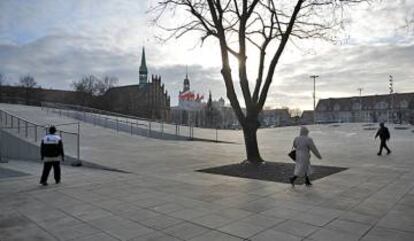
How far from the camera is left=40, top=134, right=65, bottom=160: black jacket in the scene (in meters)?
9.80

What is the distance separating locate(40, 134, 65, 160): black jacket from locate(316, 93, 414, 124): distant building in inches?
3742

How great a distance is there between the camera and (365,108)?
110m

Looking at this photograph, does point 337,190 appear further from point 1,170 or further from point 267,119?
point 267,119

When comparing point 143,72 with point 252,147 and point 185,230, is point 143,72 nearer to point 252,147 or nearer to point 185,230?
point 252,147

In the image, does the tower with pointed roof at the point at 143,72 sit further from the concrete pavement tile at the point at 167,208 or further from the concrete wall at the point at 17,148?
the concrete pavement tile at the point at 167,208

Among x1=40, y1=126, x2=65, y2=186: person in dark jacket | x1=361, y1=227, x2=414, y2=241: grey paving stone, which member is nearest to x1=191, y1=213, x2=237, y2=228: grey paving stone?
x1=361, y1=227, x2=414, y2=241: grey paving stone

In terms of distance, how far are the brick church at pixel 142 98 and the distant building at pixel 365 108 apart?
4445cm

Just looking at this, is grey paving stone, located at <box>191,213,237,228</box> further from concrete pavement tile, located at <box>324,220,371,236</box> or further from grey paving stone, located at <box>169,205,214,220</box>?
concrete pavement tile, located at <box>324,220,371,236</box>

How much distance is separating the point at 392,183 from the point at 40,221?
8.66 metres

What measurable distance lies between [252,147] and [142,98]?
77169 mm

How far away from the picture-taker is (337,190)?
8898mm

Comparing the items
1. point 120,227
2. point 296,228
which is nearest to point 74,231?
point 120,227

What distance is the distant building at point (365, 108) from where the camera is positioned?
99669mm

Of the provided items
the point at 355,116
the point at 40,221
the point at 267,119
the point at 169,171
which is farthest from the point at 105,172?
the point at 267,119
